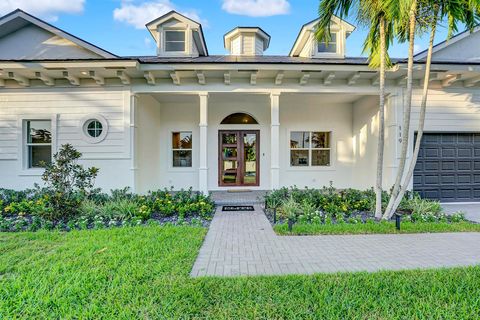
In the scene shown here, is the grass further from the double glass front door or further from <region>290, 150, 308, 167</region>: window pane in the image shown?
<region>290, 150, 308, 167</region>: window pane

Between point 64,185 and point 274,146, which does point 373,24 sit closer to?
point 274,146

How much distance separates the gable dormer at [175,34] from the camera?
8844mm

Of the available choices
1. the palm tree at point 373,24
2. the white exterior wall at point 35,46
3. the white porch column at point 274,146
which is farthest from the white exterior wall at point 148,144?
the palm tree at point 373,24

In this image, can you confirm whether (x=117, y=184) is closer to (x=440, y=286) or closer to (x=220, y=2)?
(x=440, y=286)

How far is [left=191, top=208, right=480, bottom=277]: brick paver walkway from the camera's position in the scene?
3320 mm

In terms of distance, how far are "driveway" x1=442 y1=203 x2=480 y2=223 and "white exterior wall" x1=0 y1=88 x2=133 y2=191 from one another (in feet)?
29.3

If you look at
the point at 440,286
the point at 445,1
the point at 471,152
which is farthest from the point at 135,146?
the point at 471,152

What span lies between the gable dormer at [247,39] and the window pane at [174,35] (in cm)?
260

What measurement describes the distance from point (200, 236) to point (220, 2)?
10.5 metres

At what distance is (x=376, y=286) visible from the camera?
2711 mm

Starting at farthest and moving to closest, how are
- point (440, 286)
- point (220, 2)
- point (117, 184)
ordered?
1. point (220, 2)
2. point (117, 184)
3. point (440, 286)

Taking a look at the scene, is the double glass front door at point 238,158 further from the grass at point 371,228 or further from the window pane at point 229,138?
the grass at point 371,228

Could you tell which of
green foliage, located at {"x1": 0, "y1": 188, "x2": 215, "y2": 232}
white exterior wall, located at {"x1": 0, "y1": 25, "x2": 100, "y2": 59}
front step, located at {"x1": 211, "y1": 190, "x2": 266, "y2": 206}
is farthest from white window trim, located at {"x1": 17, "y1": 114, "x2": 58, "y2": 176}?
front step, located at {"x1": 211, "y1": 190, "x2": 266, "y2": 206}

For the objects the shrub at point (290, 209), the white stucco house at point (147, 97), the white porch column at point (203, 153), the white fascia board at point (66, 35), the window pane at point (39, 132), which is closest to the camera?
the shrub at point (290, 209)
